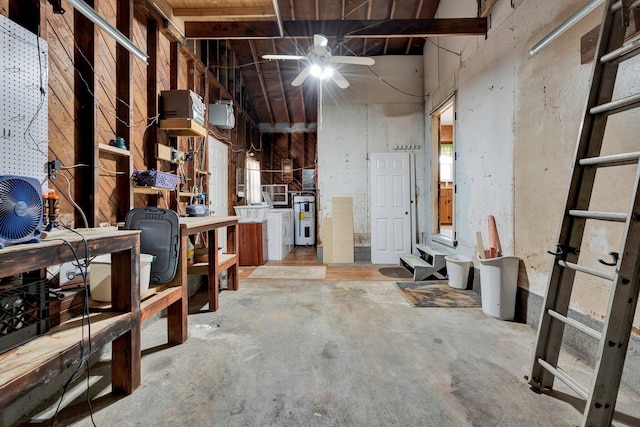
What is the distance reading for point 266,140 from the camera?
8.38 m

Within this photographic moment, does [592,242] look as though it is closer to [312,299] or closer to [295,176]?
[312,299]

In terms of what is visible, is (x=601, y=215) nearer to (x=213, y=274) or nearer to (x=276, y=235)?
(x=213, y=274)

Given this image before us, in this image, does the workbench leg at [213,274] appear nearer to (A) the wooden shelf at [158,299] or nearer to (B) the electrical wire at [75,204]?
(A) the wooden shelf at [158,299]

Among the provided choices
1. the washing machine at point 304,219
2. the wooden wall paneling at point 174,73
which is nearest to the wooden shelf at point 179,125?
the wooden wall paneling at point 174,73

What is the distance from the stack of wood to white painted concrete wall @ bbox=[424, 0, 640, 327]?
0.07 m

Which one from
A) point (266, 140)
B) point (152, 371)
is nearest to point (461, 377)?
point (152, 371)

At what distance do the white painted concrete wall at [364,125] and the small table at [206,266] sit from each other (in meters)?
2.32

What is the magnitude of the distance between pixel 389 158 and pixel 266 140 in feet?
13.8

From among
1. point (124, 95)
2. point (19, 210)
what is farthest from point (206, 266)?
point (19, 210)

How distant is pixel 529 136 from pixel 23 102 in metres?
3.91

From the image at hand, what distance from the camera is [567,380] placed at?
55.7 inches

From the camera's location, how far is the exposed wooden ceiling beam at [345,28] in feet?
11.5

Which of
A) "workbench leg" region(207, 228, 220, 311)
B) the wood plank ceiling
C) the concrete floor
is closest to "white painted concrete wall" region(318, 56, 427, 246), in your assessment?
the wood plank ceiling

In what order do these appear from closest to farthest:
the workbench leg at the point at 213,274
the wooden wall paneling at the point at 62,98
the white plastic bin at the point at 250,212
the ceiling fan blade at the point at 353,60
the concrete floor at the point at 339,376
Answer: the concrete floor at the point at 339,376 → the wooden wall paneling at the point at 62,98 → the workbench leg at the point at 213,274 → the ceiling fan blade at the point at 353,60 → the white plastic bin at the point at 250,212
